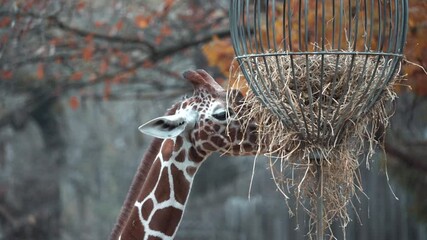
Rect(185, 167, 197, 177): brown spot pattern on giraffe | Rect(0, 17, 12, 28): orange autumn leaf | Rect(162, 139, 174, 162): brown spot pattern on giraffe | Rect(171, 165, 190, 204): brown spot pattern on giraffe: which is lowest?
Rect(171, 165, 190, 204): brown spot pattern on giraffe

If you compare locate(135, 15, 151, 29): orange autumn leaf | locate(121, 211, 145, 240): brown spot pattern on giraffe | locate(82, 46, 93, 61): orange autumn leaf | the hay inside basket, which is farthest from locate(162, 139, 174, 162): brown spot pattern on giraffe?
locate(135, 15, 151, 29): orange autumn leaf

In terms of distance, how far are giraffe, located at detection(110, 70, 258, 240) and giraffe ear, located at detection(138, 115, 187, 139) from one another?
52 millimetres

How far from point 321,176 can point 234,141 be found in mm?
851

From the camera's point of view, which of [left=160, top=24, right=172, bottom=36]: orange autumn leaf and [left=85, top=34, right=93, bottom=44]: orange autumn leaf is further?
[left=160, top=24, right=172, bottom=36]: orange autumn leaf

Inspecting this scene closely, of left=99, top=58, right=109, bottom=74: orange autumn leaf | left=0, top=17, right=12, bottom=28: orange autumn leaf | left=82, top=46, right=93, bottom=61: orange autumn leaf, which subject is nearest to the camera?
left=0, top=17, right=12, bottom=28: orange autumn leaf

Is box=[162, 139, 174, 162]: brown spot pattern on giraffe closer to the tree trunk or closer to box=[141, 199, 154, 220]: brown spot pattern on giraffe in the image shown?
box=[141, 199, 154, 220]: brown spot pattern on giraffe

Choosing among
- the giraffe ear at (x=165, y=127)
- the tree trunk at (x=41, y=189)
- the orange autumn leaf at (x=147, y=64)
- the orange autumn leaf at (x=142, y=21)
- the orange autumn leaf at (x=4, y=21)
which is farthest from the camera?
the tree trunk at (x=41, y=189)

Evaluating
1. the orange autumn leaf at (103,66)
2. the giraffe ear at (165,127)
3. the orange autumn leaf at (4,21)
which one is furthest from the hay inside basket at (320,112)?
the orange autumn leaf at (103,66)

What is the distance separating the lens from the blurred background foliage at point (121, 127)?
936 cm

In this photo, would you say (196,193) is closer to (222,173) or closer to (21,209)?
(222,173)

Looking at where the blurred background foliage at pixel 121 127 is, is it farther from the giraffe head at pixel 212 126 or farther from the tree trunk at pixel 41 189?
the giraffe head at pixel 212 126

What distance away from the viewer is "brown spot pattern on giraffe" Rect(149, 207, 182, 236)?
4832 millimetres

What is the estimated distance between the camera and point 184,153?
4848mm

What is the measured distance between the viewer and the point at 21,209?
14727mm
